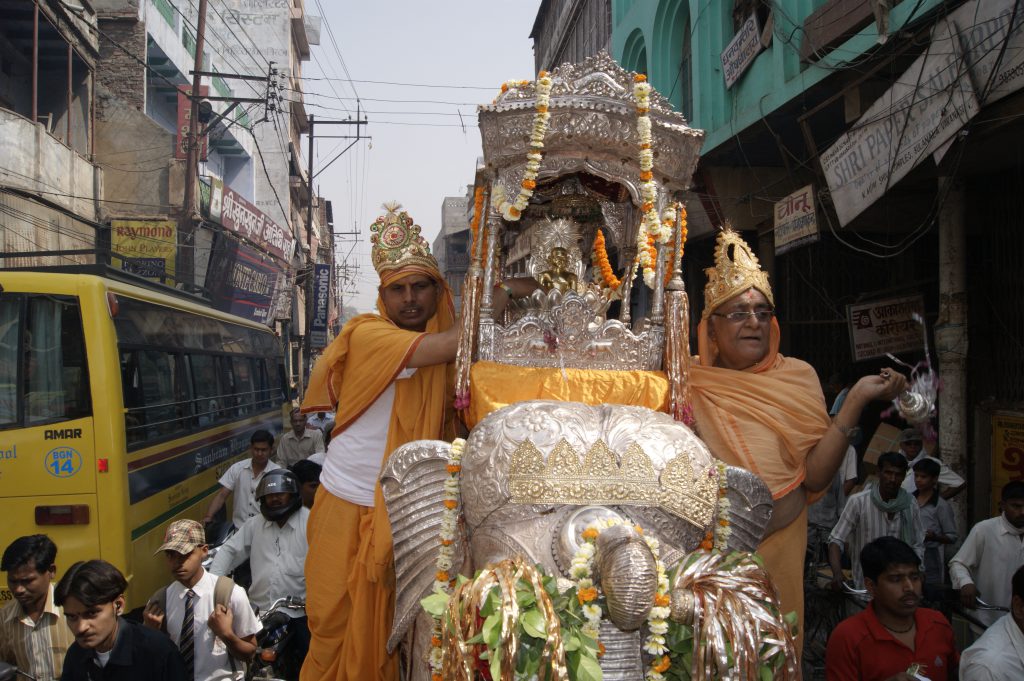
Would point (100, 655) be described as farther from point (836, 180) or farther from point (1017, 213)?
point (1017, 213)

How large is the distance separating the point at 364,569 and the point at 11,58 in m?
18.2

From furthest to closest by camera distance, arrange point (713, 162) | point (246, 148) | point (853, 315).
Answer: point (246, 148), point (713, 162), point (853, 315)

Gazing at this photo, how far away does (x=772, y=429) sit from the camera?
3.46m

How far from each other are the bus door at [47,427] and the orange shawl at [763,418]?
4524mm

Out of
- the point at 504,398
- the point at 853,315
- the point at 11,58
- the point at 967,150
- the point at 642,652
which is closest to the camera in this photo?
the point at 642,652

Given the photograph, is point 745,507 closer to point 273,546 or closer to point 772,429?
point 772,429

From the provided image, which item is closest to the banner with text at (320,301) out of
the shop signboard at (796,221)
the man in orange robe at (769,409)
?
the shop signboard at (796,221)

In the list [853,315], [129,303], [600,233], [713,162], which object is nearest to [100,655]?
[600,233]

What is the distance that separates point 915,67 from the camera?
552cm

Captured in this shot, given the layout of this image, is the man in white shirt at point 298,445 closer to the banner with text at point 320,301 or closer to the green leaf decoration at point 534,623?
the green leaf decoration at point 534,623

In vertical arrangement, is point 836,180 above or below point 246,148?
below

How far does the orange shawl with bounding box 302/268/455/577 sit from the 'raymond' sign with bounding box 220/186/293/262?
23003mm

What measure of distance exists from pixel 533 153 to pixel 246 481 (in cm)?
491

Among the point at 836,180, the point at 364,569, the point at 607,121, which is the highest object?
the point at 836,180
